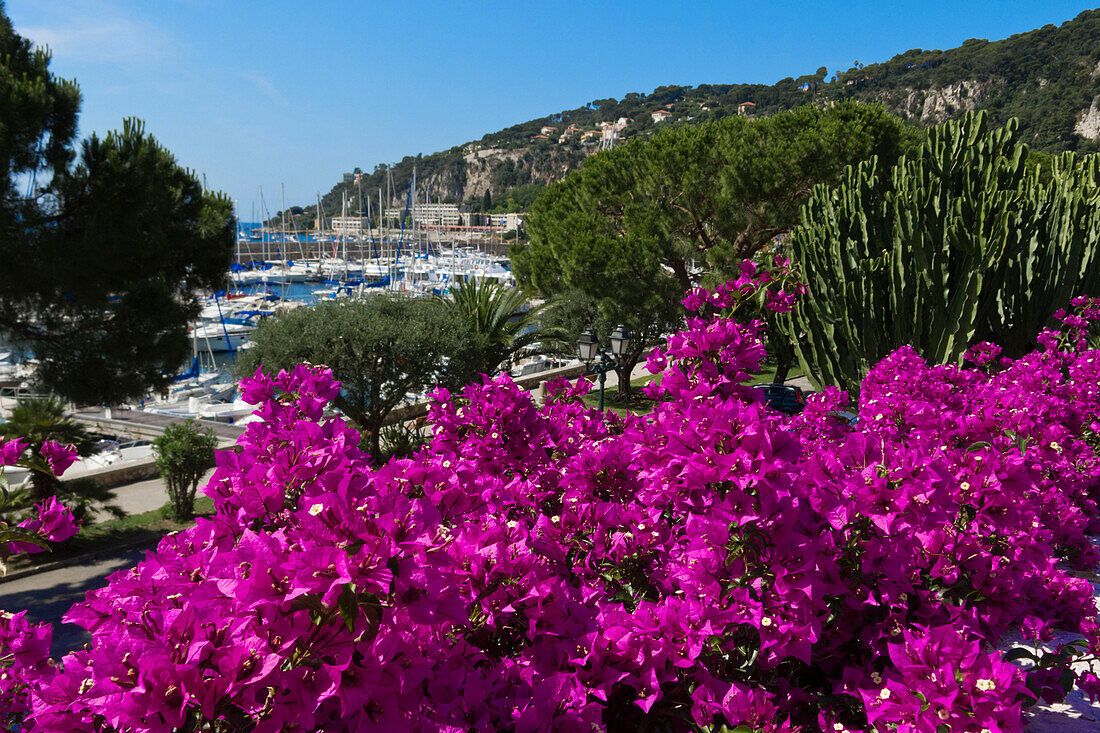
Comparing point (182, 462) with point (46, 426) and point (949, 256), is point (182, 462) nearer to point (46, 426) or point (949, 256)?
point (46, 426)

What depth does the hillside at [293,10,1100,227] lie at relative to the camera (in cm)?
7731

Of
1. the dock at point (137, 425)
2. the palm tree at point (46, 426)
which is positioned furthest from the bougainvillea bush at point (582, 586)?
the dock at point (137, 425)

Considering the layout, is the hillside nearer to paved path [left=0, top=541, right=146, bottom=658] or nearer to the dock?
the dock

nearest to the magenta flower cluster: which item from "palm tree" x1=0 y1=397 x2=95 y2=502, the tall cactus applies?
"palm tree" x1=0 y1=397 x2=95 y2=502

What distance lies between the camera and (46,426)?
25.5 ft

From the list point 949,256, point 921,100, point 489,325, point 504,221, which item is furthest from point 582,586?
point 504,221

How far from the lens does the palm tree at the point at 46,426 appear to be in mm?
7656

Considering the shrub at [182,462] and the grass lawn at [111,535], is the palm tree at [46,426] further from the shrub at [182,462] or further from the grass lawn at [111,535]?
the shrub at [182,462]

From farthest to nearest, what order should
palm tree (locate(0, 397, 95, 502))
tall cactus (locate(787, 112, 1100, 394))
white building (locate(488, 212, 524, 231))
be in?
white building (locate(488, 212, 524, 231))
tall cactus (locate(787, 112, 1100, 394))
palm tree (locate(0, 397, 95, 502))

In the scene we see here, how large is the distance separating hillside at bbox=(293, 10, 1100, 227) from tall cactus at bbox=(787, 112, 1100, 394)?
11771 millimetres

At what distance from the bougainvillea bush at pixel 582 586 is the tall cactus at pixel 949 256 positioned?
672 cm

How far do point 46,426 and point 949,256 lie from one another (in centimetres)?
1150

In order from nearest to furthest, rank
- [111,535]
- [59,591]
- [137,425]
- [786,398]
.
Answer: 1. [59,591]
2. [111,535]
3. [786,398]
4. [137,425]

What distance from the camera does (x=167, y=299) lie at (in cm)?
876
